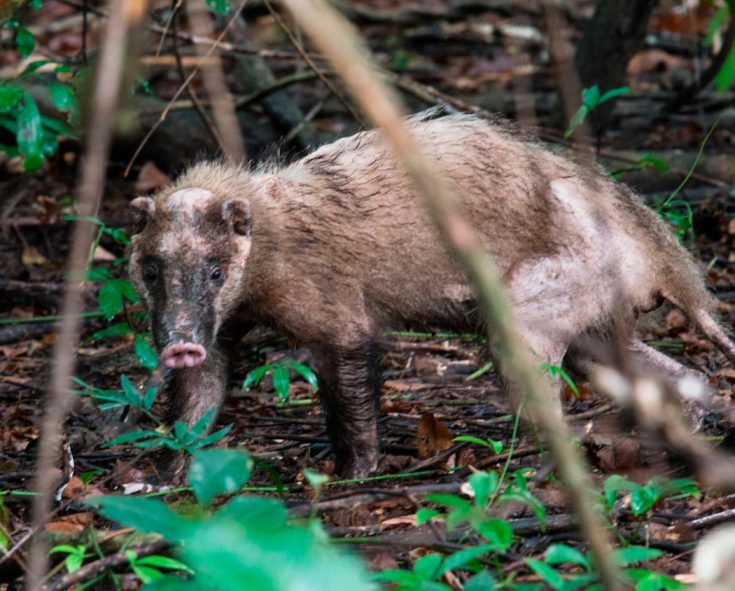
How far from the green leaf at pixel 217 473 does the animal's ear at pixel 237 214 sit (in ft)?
8.56

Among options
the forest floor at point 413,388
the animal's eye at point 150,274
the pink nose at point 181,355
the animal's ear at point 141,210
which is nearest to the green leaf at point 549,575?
the forest floor at point 413,388

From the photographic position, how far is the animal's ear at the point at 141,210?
18.9 ft

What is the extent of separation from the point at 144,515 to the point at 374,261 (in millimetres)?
3251

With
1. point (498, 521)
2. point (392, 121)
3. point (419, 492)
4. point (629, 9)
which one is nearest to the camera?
point (392, 121)

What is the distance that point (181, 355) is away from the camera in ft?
17.0

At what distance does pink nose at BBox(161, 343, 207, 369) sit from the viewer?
515 cm

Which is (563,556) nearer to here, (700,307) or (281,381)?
(281,381)

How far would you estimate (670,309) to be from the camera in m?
7.07

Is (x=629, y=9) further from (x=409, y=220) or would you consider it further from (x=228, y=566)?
(x=228, y=566)

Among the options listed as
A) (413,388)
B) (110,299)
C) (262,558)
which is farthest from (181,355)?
(262,558)

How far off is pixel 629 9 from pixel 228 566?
7528 mm

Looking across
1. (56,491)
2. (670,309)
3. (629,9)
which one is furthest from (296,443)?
(629,9)

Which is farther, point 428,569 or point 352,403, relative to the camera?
point 352,403

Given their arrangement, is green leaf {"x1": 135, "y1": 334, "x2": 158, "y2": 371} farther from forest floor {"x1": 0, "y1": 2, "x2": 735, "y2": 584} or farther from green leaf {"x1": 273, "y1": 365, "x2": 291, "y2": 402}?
green leaf {"x1": 273, "y1": 365, "x2": 291, "y2": 402}
